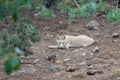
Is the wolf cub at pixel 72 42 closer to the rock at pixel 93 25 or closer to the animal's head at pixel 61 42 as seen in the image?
the animal's head at pixel 61 42

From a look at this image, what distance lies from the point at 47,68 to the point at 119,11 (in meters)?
1.98

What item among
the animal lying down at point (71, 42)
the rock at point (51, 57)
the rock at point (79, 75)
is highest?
the rock at point (79, 75)

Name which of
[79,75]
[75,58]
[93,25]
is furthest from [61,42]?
[79,75]

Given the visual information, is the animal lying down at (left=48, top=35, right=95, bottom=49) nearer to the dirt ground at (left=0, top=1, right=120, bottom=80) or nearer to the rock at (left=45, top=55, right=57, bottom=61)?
the dirt ground at (left=0, top=1, right=120, bottom=80)

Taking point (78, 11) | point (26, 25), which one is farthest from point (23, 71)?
point (78, 11)

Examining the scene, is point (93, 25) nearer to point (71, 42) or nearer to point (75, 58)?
point (71, 42)

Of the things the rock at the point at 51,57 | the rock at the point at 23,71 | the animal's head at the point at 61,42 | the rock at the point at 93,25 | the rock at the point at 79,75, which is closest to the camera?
the rock at the point at 79,75

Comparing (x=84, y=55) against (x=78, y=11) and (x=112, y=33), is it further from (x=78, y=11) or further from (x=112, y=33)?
(x=78, y=11)

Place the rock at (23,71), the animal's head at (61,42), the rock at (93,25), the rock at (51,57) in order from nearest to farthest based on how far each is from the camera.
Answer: the rock at (23,71), the rock at (51,57), the animal's head at (61,42), the rock at (93,25)

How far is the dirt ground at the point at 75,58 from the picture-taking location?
5.91m

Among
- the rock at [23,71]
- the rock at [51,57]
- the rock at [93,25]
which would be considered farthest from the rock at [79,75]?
the rock at [93,25]

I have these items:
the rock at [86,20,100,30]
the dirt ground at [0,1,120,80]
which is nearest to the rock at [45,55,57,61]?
the dirt ground at [0,1,120,80]

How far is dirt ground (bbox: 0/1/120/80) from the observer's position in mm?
5914

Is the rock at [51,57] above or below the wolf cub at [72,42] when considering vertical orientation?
above
